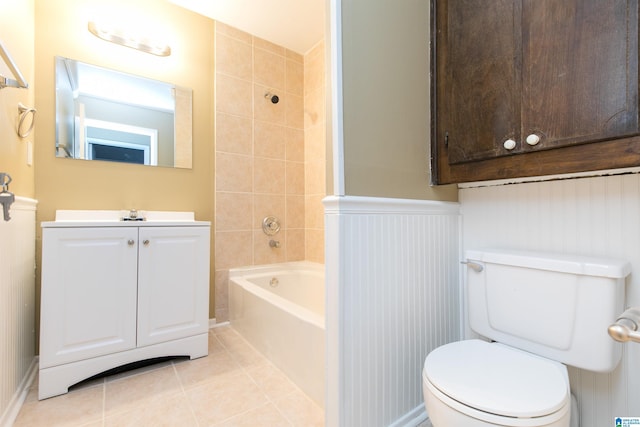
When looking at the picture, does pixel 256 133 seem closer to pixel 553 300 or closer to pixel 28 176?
pixel 28 176

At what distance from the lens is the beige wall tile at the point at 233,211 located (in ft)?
7.45

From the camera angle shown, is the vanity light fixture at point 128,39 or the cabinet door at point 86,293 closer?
the cabinet door at point 86,293

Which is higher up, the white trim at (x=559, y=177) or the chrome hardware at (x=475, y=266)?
the white trim at (x=559, y=177)

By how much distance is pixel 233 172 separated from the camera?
7.64 feet

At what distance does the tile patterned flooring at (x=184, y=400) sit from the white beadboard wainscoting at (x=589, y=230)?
3.55 ft

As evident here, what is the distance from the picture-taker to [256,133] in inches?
96.1

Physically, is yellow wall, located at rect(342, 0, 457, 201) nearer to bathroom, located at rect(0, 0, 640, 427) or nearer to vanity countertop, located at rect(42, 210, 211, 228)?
bathroom, located at rect(0, 0, 640, 427)

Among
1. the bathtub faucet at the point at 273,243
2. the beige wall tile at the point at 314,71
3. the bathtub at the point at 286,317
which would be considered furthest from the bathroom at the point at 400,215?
the bathtub faucet at the point at 273,243

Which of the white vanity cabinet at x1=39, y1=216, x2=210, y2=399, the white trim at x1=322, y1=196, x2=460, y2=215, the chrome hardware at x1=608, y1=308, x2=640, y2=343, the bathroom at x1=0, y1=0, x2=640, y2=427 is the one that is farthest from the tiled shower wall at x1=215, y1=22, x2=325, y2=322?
the chrome hardware at x1=608, y1=308, x2=640, y2=343

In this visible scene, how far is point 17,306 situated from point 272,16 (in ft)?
7.81

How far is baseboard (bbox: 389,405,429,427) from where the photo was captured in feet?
3.76

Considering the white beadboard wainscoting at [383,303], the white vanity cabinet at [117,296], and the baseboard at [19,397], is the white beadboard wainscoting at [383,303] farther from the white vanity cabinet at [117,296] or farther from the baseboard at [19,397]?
the baseboard at [19,397]

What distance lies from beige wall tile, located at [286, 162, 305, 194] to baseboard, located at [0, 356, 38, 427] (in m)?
1.95

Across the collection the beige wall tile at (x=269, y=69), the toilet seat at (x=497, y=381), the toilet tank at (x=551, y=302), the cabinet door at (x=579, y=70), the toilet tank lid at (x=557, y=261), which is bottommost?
the toilet seat at (x=497, y=381)
